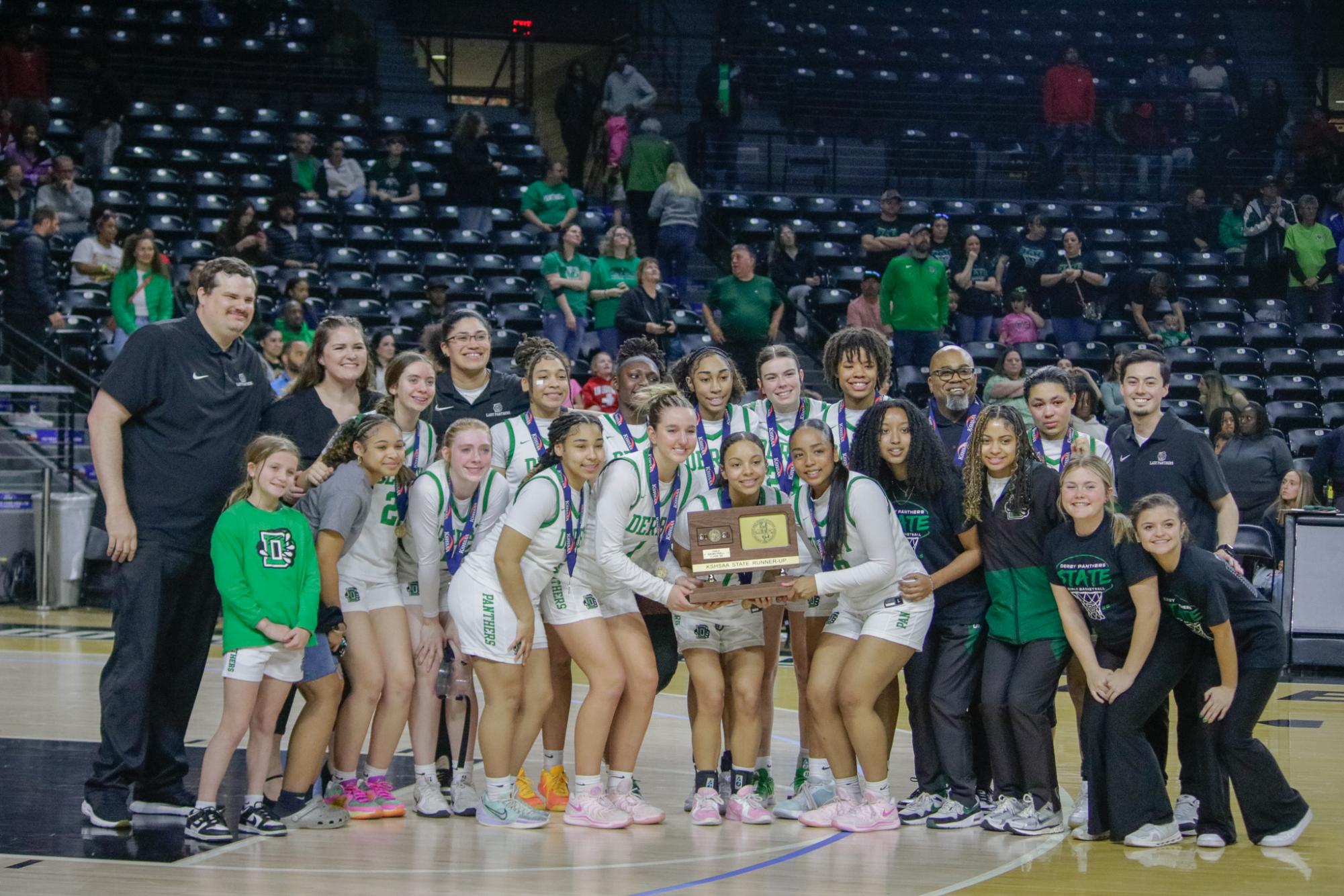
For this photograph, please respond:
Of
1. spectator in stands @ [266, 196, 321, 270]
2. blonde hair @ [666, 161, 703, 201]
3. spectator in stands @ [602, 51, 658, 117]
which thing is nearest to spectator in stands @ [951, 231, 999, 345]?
blonde hair @ [666, 161, 703, 201]

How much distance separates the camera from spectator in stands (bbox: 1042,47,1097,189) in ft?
55.0

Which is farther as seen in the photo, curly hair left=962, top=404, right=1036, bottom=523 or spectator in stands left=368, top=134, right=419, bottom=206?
spectator in stands left=368, top=134, right=419, bottom=206

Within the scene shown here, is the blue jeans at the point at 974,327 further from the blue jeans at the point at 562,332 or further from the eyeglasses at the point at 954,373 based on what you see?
the eyeglasses at the point at 954,373

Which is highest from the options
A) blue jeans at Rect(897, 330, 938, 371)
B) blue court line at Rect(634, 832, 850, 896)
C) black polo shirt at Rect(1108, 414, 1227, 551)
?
blue jeans at Rect(897, 330, 938, 371)

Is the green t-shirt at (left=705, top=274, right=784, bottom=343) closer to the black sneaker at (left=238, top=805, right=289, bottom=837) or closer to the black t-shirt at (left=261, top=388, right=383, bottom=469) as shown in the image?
the black t-shirt at (left=261, top=388, right=383, bottom=469)

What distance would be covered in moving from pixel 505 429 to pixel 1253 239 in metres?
11.1

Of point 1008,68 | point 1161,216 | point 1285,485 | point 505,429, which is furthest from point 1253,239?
point 505,429

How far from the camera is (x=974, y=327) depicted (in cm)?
1385

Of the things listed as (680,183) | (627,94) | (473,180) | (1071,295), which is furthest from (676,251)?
(1071,295)

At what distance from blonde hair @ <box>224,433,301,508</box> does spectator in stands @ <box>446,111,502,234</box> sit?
31.2ft

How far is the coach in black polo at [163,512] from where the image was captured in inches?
216

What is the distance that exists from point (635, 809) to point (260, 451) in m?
1.79

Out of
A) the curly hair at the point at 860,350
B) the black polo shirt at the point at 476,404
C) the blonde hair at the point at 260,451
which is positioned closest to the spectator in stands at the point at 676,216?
the black polo shirt at the point at 476,404

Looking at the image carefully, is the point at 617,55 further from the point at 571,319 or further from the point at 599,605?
the point at 599,605
